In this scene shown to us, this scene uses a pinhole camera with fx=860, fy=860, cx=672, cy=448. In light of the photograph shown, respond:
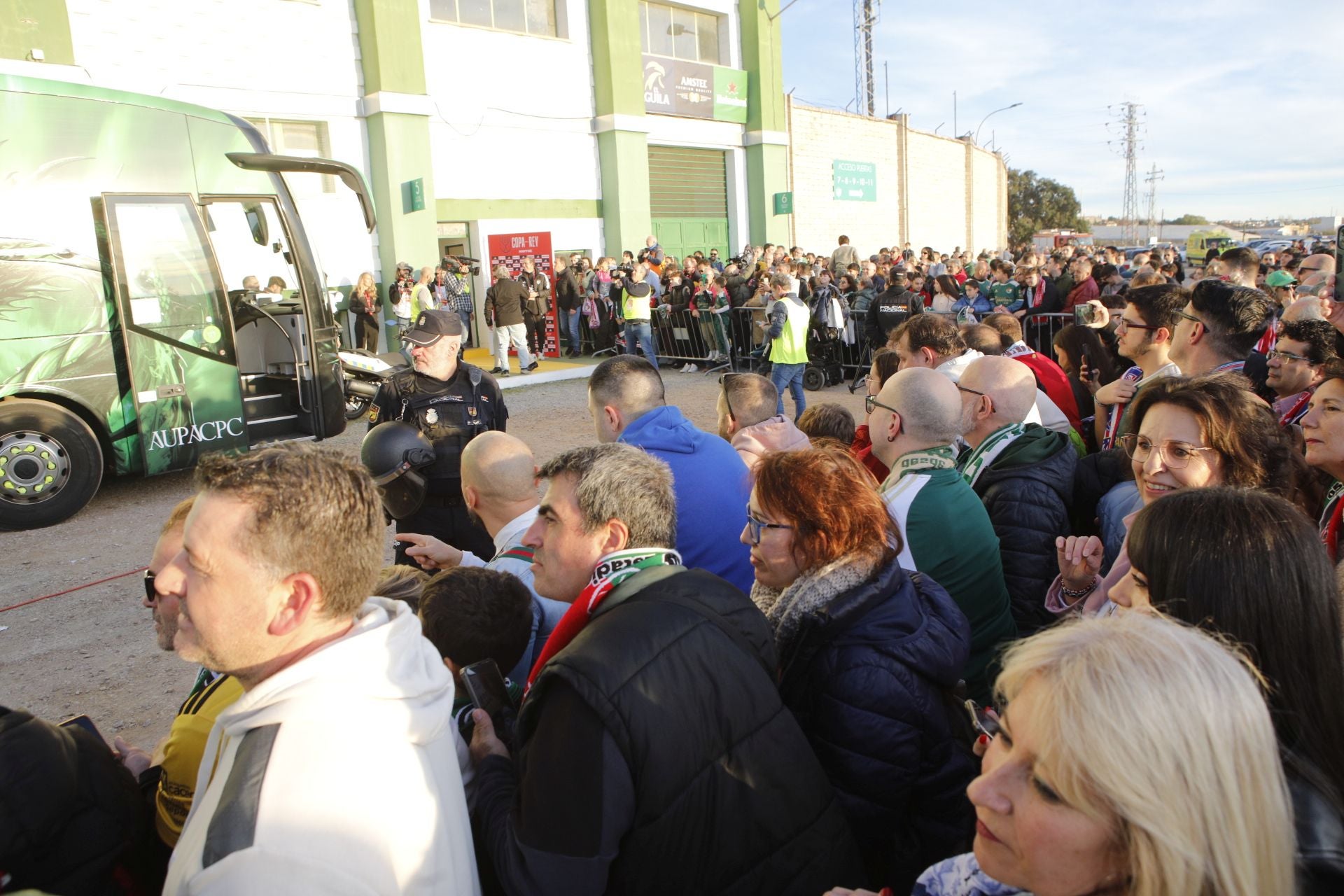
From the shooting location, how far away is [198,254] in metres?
8.00

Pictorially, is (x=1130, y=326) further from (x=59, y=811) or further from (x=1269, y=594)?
(x=59, y=811)

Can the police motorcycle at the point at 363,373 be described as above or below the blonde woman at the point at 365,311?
below

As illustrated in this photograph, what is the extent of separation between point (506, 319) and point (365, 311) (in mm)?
3114

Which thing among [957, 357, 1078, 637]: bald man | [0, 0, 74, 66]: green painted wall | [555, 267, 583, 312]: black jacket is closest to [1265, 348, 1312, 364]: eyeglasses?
[957, 357, 1078, 637]: bald man

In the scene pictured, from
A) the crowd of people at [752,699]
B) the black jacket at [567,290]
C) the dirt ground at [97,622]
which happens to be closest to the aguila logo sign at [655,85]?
the black jacket at [567,290]

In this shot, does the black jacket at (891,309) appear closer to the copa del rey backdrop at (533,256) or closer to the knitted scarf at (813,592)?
the copa del rey backdrop at (533,256)

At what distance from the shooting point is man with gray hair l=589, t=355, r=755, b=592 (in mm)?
3289

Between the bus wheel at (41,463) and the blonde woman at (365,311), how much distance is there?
8.73 metres

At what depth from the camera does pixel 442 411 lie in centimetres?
496

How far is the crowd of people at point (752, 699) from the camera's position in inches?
47.4

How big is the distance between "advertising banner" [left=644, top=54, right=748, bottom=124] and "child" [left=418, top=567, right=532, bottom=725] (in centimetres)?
2122

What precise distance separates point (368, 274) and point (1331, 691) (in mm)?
16555

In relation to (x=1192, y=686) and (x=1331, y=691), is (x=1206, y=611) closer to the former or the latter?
(x=1331, y=691)

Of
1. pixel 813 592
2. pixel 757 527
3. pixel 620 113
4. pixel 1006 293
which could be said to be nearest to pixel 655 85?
pixel 620 113
